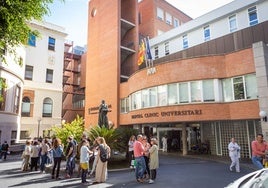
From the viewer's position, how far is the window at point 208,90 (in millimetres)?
17188

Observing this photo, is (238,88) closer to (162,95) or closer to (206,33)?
(162,95)

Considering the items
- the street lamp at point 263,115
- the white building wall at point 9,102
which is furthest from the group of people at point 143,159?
the white building wall at point 9,102

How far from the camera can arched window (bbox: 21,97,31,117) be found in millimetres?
31506

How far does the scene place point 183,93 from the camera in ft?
59.9

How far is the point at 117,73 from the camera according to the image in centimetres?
2708

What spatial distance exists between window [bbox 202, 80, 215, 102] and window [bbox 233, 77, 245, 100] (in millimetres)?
1625

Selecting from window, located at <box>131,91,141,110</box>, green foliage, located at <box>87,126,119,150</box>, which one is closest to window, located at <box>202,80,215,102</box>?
window, located at <box>131,91,141,110</box>

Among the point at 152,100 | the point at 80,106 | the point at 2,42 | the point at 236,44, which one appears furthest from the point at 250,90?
the point at 80,106

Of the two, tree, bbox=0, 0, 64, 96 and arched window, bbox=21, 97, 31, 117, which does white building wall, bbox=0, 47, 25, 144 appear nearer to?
arched window, bbox=21, 97, 31, 117

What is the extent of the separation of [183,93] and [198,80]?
1.61 m

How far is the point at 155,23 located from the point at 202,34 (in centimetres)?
1275

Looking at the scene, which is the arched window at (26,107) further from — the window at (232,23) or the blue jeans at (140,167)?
the window at (232,23)

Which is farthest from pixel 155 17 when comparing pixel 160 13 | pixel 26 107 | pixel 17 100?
pixel 26 107

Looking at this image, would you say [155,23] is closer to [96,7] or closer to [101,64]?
[96,7]
